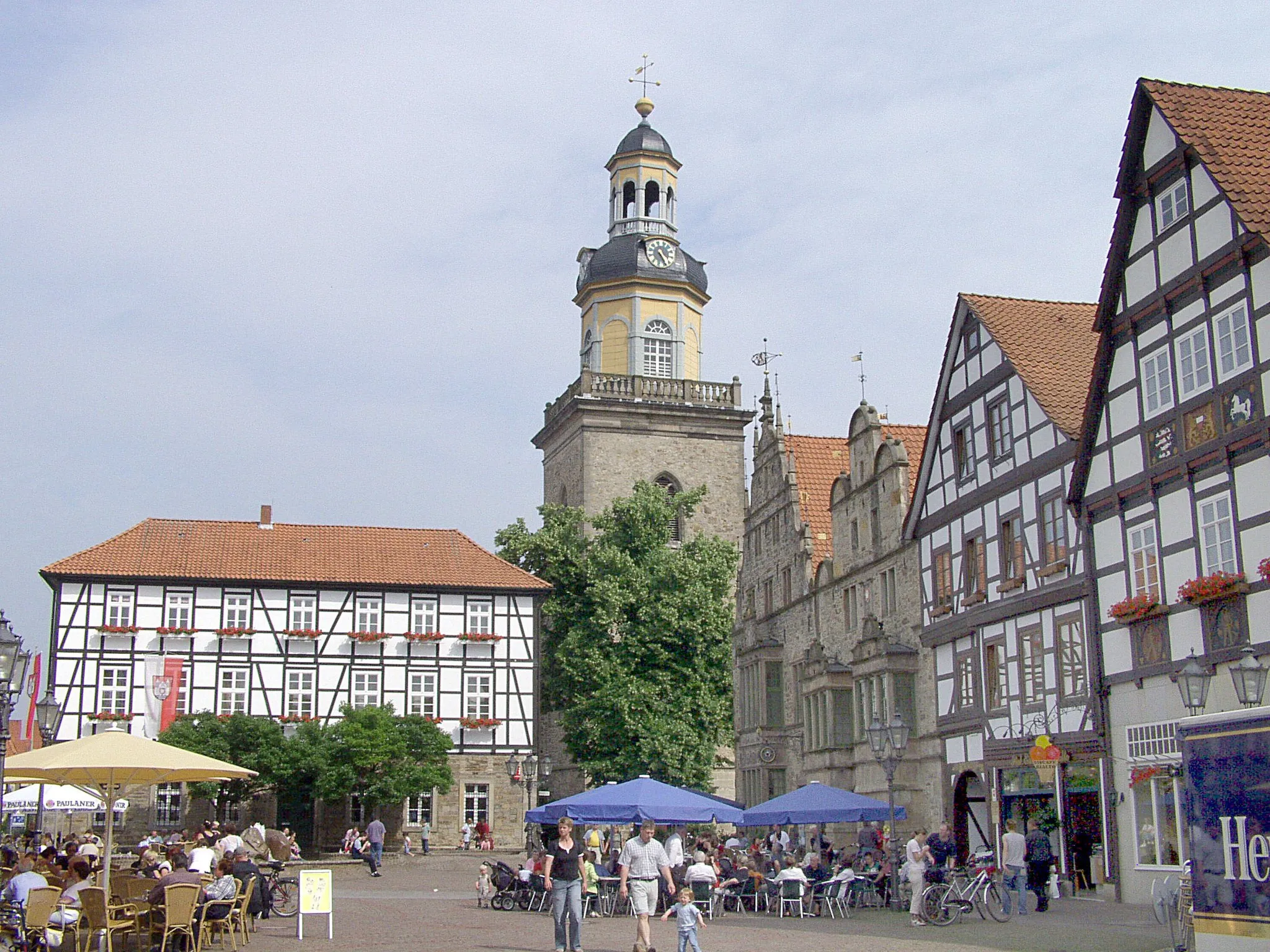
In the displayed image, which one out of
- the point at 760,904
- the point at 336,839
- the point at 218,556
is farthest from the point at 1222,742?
the point at 218,556

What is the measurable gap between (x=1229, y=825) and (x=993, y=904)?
11.7m

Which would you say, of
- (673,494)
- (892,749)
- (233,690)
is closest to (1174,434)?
(892,749)

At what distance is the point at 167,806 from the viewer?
4538cm

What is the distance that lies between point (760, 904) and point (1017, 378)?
33.5 ft

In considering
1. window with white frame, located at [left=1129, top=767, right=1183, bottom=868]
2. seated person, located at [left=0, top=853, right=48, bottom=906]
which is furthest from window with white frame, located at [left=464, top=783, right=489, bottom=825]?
seated person, located at [left=0, top=853, right=48, bottom=906]

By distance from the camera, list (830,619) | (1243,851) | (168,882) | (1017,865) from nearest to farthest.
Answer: (1243,851), (168,882), (1017,865), (830,619)

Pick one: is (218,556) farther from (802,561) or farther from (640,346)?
(802,561)

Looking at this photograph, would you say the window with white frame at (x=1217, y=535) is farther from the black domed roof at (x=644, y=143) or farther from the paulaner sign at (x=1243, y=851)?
the black domed roof at (x=644, y=143)

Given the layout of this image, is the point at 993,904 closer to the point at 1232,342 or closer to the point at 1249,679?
the point at 1249,679

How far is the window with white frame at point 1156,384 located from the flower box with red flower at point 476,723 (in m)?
30.8

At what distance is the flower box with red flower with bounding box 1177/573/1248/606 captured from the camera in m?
19.8

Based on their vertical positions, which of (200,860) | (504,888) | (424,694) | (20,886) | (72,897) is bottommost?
(504,888)

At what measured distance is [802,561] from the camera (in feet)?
121

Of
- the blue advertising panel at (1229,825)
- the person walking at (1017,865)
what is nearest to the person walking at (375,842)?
the person walking at (1017,865)
